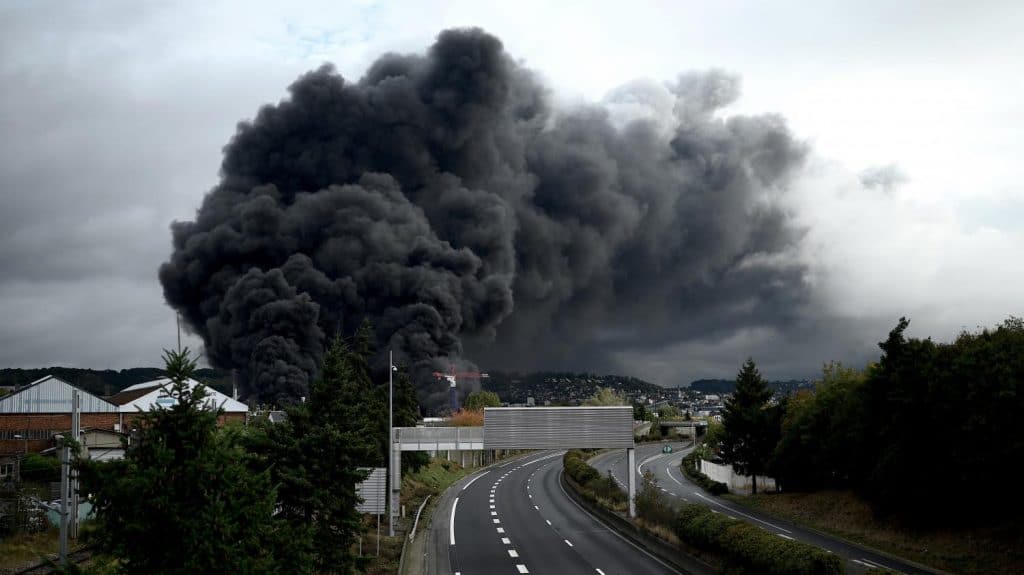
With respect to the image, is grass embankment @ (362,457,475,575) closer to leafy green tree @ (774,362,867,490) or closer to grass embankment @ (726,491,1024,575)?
grass embankment @ (726,491,1024,575)

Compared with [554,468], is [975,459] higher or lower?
higher

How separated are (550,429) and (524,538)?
7.02 m

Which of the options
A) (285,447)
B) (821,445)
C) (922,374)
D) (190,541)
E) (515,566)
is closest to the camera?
(190,541)

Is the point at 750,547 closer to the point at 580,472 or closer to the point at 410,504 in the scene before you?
the point at 410,504

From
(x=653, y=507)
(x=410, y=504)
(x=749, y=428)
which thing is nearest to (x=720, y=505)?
(x=749, y=428)

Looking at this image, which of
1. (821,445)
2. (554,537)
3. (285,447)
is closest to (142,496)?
(285,447)

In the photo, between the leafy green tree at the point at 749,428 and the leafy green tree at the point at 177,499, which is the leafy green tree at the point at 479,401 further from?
the leafy green tree at the point at 177,499

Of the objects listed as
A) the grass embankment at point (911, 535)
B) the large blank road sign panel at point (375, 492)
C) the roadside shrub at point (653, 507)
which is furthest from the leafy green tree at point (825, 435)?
the large blank road sign panel at point (375, 492)

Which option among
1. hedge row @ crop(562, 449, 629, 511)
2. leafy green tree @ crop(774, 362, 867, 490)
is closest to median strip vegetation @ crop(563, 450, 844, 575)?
hedge row @ crop(562, 449, 629, 511)

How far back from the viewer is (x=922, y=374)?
3791 centimetres

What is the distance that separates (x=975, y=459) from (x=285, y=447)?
83.6 ft

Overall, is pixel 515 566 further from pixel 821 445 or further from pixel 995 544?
pixel 821 445

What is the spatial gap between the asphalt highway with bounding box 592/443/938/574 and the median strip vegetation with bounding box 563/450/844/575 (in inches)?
39.7

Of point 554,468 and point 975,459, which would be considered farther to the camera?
point 554,468
